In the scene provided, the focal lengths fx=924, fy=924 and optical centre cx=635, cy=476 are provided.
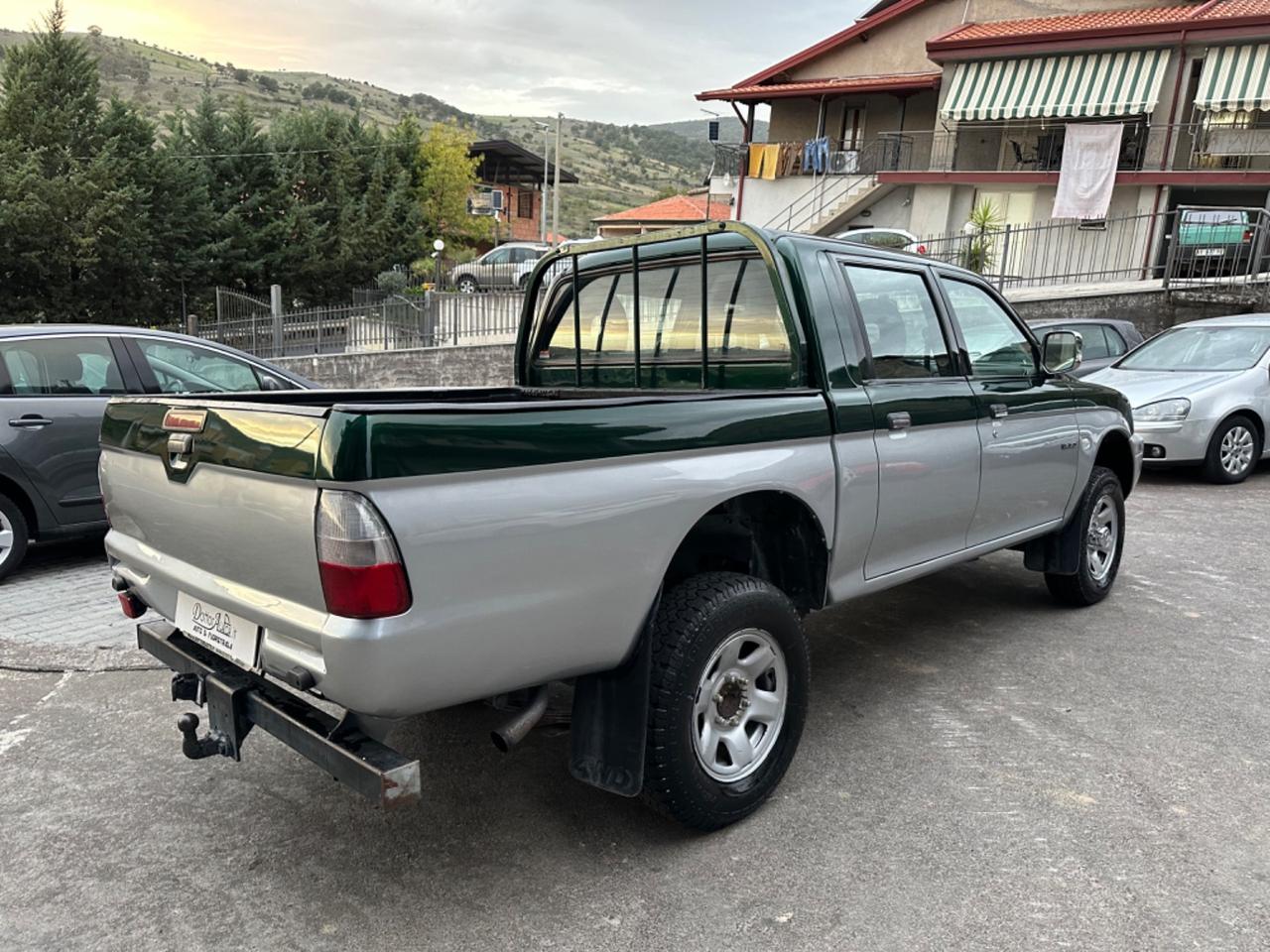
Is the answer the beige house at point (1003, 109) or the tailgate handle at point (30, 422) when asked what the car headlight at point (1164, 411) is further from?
the beige house at point (1003, 109)

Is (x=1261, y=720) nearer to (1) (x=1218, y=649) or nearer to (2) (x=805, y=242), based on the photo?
(1) (x=1218, y=649)

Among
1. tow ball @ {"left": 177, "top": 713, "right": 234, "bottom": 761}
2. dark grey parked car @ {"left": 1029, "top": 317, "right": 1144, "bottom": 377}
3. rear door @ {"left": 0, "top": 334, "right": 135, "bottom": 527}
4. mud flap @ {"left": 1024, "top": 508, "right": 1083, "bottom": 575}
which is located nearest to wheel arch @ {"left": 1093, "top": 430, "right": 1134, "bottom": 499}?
mud flap @ {"left": 1024, "top": 508, "right": 1083, "bottom": 575}

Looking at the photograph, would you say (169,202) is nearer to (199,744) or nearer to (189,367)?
(189,367)

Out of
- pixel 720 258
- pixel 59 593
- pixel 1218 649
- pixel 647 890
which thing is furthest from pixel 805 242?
pixel 59 593

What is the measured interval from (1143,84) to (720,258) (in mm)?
24089

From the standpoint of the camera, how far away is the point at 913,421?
12.4 ft

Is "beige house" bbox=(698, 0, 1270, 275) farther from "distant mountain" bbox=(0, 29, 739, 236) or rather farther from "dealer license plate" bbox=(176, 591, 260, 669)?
"distant mountain" bbox=(0, 29, 739, 236)

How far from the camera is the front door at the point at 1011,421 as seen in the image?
4285 millimetres

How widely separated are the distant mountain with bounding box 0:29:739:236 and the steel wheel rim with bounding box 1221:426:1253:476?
2589 inches

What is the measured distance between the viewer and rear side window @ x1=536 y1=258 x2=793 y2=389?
12.1ft

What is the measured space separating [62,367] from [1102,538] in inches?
256

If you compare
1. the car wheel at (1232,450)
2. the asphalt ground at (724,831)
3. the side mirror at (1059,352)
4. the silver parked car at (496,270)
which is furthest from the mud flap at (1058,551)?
the silver parked car at (496,270)

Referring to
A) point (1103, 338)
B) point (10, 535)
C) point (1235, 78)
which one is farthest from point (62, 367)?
point (1235, 78)

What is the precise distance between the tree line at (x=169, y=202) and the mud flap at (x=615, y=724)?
22.4 meters
